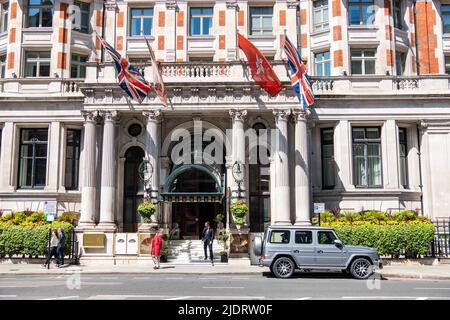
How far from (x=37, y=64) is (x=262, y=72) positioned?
16.0m

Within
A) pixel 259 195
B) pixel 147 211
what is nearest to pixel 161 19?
pixel 259 195

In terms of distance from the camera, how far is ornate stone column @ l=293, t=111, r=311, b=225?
1010 inches

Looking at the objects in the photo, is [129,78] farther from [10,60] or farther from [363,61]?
[363,61]

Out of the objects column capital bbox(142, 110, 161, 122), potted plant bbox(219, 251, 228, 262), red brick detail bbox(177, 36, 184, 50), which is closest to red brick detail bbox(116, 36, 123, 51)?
red brick detail bbox(177, 36, 184, 50)

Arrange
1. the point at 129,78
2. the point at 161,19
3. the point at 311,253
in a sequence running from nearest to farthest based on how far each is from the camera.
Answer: the point at 311,253 < the point at 129,78 < the point at 161,19

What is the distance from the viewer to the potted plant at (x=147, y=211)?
80.5 ft

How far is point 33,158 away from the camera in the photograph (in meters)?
29.9

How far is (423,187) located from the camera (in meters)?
28.7

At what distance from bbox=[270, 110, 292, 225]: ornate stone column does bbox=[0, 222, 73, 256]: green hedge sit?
11527mm

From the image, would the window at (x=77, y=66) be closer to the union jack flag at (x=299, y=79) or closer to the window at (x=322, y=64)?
the union jack flag at (x=299, y=79)

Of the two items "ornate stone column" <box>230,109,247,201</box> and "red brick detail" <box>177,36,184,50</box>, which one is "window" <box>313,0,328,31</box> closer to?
"red brick detail" <box>177,36,184,50</box>

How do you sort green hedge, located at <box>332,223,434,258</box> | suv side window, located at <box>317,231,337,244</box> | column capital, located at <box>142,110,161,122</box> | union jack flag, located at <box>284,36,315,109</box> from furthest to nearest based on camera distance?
column capital, located at <box>142,110,161,122</box> → union jack flag, located at <box>284,36,315,109</box> → green hedge, located at <box>332,223,434,258</box> → suv side window, located at <box>317,231,337,244</box>
